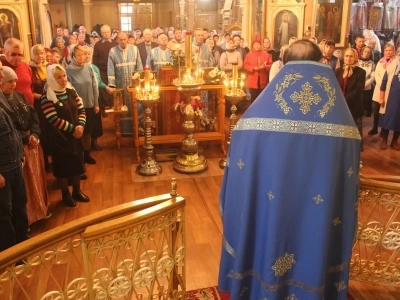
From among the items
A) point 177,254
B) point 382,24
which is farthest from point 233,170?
point 382,24

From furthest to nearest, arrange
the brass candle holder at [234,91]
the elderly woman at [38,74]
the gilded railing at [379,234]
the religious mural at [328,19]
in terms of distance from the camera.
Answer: the religious mural at [328,19] → the brass candle holder at [234,91] → the elderly woman at [38,74] → the gilded railing at [379,234]

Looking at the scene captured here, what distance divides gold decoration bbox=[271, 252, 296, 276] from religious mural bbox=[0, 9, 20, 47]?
6.59 m

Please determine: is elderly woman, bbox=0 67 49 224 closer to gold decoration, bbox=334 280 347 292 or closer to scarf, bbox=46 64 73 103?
scarf, bbox=46 64 73 103

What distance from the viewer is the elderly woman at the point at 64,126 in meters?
3.86

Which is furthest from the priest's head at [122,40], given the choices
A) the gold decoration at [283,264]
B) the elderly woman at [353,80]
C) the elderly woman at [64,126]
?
the gold decoration at [283,264]

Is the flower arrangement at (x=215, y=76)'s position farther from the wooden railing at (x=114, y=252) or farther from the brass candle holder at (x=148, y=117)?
the wooden railing at (x=114, y=252)

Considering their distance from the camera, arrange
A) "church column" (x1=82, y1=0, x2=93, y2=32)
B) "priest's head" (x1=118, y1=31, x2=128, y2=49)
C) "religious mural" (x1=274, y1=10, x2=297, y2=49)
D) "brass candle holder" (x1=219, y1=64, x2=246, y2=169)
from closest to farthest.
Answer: "brass candle holder" (x1=219, y1=64, x2=246, y2=169) < "priest's head" (x1=118, y1=31, x2=128, y2=49) < "religious mural" (x1=274, y1=10, x2=297, y2=49) < "church column" (x1=82, y1=0, x2=93, y2=32)

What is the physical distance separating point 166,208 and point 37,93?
3.16 meters

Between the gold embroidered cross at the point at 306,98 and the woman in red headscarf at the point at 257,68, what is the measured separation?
539 centimetres

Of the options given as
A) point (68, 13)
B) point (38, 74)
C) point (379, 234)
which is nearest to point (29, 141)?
point (38, 74)

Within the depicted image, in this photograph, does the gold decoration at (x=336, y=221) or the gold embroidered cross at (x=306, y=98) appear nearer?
the gold embroidered cross at (x=306, y=98)

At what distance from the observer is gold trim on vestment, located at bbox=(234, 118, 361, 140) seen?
1970 mm

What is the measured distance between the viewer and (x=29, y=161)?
12.1 ft

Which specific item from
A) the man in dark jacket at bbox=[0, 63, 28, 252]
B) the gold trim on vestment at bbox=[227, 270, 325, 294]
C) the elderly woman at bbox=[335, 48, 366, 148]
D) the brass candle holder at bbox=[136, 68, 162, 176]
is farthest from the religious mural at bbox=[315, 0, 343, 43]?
the gold trim on vestment at bbox=[227, 270, 325, 294]
